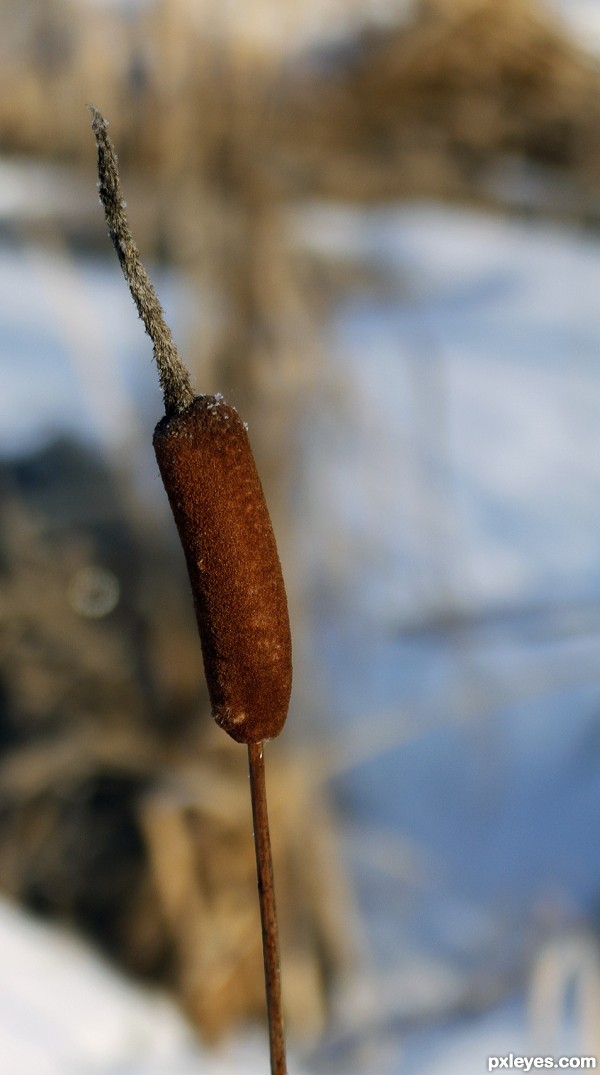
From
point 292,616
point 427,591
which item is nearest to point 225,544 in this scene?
point 292,616

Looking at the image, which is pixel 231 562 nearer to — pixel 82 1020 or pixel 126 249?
pixel 126 249

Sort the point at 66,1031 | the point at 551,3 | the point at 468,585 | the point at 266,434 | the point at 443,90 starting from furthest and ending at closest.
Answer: the point at 468,585 → the point at 443,90 → the point at 551,3 → the point at 266,434 → the point at 66,1031

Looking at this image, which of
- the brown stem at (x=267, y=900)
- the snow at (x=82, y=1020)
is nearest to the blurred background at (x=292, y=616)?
the snow at (x=82, y=1020)

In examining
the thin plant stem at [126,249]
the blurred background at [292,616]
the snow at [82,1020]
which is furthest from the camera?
the blurred background at [292,616]

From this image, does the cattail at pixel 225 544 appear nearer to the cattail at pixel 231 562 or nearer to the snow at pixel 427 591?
the cattail at pixel 231 562

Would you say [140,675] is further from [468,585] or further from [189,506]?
[189,506]

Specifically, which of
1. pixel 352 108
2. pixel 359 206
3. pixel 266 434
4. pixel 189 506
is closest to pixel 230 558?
pixel 189 506

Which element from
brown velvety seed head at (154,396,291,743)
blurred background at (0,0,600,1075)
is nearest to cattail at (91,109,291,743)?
brown velvety seed head at (154,396,291,743)

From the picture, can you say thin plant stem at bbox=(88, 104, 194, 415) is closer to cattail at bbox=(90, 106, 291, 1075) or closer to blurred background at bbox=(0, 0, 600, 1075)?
cattail at bbox=(90, 106, 291, 1075)
